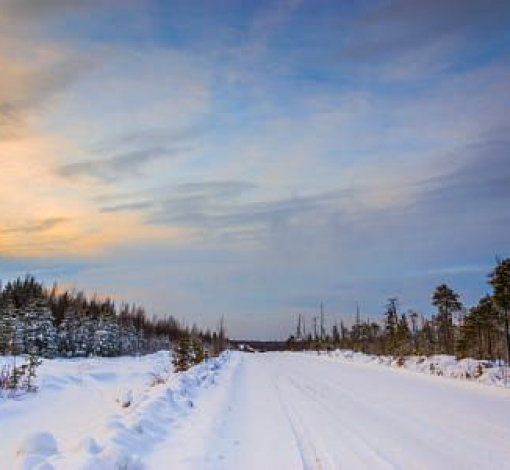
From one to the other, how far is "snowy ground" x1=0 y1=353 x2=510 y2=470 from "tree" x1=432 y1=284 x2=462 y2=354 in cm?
3739

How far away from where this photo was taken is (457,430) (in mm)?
9273

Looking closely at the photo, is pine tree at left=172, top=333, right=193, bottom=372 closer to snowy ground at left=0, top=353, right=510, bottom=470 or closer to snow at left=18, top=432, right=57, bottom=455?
snowy ground at left=0, top=353, right=510, bottom=470

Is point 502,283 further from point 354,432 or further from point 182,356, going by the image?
point 354,432

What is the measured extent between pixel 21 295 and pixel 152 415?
71492 millimetres

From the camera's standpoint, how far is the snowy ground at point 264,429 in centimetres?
651

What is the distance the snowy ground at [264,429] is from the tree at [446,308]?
37386 mm

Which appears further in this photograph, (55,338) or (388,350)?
(55,338)

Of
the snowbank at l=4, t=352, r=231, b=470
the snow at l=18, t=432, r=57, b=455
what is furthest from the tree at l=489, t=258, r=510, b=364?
the snow at l=18, t=432, r=57, b=455

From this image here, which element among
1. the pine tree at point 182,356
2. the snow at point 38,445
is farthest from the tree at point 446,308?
the snow at point 38,445

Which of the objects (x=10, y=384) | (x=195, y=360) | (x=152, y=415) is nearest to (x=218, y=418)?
(x=152, y=415)

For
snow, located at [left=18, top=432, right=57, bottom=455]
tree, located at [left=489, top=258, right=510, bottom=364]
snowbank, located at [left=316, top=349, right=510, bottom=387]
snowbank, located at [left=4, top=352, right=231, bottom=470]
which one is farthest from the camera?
tree, located at [left=489, top=258, right=510, bottom=364]

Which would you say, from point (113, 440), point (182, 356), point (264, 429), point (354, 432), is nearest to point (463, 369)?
point (182, 356)

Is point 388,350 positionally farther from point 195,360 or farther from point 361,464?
point 361,464

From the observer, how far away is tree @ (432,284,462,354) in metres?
52.4
